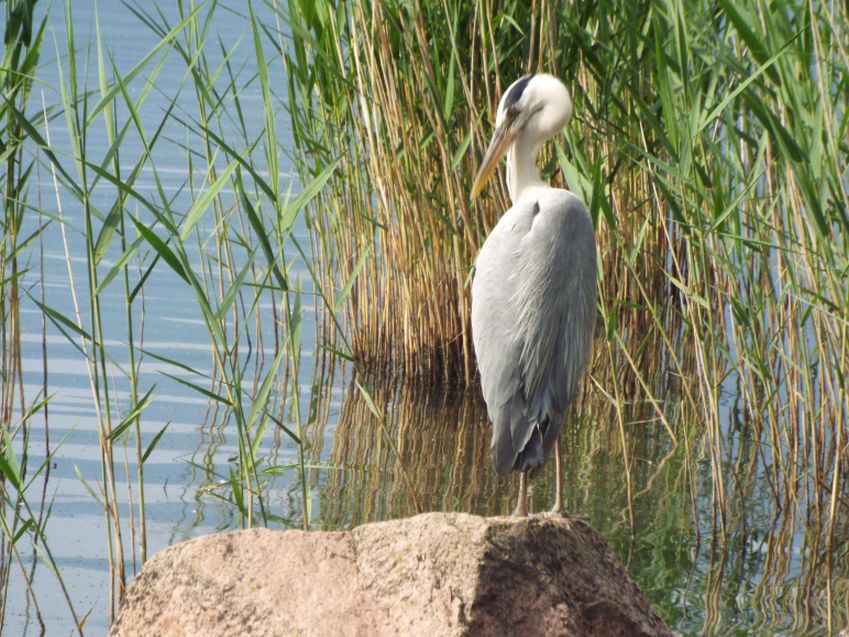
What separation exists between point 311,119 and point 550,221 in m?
2.06

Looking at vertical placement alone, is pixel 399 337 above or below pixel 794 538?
above

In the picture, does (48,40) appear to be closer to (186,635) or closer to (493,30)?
(493,30)

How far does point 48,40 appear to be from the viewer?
12.5 meters

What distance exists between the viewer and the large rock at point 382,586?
9.00ft

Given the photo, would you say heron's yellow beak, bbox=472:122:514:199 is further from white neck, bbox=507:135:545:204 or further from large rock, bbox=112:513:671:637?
large rock, bbox=112:513:671:637

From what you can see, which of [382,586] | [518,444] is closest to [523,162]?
[518,444]

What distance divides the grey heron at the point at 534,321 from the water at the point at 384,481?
0.40m

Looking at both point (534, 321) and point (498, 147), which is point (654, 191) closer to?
point (498, 147)

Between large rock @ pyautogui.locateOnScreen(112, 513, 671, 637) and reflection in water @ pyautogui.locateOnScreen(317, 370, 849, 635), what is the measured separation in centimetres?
96

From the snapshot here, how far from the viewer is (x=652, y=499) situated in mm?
5254

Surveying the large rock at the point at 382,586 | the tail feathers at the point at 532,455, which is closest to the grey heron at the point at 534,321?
the tail feathers at the point at 532,455

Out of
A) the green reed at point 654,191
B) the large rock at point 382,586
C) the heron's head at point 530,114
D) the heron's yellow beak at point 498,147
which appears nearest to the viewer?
the large rock at point 382,586

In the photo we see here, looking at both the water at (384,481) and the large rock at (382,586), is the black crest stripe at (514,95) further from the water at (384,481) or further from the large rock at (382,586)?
the large rock at (382,586)

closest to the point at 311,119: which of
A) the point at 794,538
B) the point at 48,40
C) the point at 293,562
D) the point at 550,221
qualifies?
the point at 550,221
